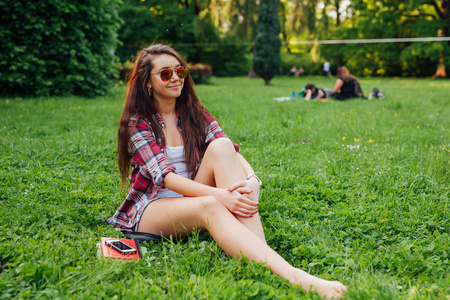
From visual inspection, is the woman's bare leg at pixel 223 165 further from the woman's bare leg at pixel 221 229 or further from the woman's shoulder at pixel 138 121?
the woman's shoulder at pixel 138 121

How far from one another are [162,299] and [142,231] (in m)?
0.85

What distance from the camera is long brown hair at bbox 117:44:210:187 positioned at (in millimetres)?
2672

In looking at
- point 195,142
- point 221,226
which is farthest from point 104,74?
point 221,226

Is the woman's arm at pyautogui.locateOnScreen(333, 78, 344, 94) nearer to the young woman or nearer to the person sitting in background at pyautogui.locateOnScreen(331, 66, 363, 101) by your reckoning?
the person sitting in background at pyautogui.locateOnScreen(331, 66, 363, 101)

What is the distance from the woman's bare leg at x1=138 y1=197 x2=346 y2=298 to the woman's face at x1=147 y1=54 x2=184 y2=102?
0.79 metres

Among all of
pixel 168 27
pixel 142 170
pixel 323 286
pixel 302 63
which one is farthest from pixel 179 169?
pixel 302 63

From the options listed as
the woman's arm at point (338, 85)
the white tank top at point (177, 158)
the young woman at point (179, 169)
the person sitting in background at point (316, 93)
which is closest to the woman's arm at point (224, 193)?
the young woman at point (179, 169)

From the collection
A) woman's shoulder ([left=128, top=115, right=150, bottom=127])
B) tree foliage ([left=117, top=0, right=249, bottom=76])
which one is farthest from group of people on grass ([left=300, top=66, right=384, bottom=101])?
tree foliage ([left=117, top=0, right=249, bottom=76])

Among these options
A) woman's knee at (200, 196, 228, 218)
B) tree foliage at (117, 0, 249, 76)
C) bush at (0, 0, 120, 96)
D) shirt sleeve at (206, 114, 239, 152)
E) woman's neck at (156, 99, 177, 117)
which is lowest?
woman's knee at (200, 196, 228, 218)

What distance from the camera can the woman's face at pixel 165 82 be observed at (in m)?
2.66

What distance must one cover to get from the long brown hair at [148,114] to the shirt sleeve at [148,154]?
0.20 feet

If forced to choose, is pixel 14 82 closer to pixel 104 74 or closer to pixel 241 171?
pixel 104 74

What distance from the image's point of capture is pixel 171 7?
29406 millimetres

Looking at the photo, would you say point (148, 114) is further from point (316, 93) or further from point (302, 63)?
point (302, 63)
